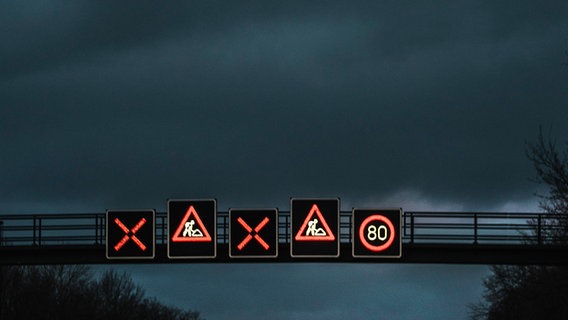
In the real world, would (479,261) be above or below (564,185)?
A: below

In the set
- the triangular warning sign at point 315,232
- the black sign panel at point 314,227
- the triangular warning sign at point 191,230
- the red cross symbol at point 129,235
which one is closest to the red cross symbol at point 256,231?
the black sign panel at point 314,227

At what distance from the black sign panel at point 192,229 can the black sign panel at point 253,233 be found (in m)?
0.61

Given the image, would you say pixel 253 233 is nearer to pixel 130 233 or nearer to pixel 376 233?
pixel 376 233

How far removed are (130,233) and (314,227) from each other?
588 centimetres

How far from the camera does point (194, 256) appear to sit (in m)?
36.2

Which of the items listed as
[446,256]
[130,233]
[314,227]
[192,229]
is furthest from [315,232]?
[130,233]

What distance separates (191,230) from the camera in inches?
1420

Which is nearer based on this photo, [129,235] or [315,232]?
[315,232]

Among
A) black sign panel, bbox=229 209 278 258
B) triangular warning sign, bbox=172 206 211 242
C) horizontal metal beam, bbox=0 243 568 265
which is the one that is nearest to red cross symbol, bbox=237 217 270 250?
black sign panel, bbox=229 209 278 258

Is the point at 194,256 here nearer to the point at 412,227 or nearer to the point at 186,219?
the point at 186,219

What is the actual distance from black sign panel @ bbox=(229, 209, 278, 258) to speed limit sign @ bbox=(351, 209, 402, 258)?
2.52 m

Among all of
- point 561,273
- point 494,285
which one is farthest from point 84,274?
point 561,273

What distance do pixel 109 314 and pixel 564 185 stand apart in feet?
217

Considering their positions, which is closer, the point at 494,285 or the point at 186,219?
the point at 186,219
